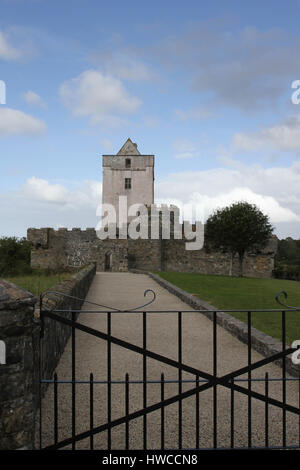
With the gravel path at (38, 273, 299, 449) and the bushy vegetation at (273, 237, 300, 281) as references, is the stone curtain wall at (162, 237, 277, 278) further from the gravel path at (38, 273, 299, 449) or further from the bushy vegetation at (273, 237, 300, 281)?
the gravel path at (38, 273, 299, 449)

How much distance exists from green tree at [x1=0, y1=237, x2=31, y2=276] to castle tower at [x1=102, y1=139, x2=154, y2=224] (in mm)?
14203

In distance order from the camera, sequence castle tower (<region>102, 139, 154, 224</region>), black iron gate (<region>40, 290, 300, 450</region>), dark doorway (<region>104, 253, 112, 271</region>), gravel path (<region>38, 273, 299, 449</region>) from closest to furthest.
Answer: black iron gate (<region>40, 290, 300, 450</region>)
gravel path (<region>38, 273, 299, 449</region>)
dark doorway (<region>104, 253, 112, 271</region>)
castle tower (<region>102, 139, 154, 224</region>)

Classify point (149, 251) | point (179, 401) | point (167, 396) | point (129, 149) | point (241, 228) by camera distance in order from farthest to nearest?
point (129, 149) < point (149, 251) < point (241, 228) < point (167, 396) < point (179, 401)

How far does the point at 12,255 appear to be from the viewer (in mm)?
35344

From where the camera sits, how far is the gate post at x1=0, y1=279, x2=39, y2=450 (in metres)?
2.79

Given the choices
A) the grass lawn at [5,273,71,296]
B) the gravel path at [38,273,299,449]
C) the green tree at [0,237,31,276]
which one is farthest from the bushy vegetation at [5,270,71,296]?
the green tree at [0,237,31,276]

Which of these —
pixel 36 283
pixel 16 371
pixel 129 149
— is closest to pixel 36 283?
pixel 36 283

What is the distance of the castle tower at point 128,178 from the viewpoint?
4859 cm

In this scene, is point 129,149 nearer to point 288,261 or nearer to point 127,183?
point 127,183

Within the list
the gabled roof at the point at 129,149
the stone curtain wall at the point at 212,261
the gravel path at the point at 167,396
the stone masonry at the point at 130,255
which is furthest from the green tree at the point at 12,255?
the gravel path at the point at 167,396

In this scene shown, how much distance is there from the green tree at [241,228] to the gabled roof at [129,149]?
859 inches

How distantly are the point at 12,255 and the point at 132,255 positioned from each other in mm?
10905
